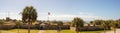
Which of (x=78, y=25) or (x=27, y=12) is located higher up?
(x=27, y=12)

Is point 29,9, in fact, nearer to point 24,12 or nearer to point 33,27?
point 24,12

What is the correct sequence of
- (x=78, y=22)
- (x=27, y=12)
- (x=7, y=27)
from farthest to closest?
1. (x=7, y=27)
2. (x=78, y=22)
3. (x=27, y=12)

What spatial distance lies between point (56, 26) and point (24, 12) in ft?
110

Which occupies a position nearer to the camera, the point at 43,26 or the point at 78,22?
the point at 78,22

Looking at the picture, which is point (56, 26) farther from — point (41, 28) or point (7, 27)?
point (7, 27)

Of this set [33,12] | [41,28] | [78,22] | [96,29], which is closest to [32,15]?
[33,12]

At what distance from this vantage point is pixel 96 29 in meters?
84.3

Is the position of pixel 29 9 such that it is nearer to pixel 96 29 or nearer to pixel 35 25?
pixel 35 25

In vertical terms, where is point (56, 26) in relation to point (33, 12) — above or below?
below

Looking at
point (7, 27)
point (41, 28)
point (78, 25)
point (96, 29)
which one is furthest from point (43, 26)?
point (78, 25)

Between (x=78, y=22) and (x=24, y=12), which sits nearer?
Result: (x=24, y=12)

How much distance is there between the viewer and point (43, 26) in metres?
83.8

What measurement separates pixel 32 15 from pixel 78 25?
44.3 ft

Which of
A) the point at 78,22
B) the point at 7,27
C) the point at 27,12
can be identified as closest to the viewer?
the point at 27,12
